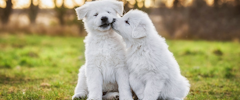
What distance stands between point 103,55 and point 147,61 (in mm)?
630

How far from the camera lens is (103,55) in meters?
3.42

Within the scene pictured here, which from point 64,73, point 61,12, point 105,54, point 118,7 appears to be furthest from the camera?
point 61,12

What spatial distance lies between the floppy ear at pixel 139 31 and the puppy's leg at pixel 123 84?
0.52m

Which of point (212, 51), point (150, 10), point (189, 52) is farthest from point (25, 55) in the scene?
point (150, 10)

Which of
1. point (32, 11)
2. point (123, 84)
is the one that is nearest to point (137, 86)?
point (123, 84)

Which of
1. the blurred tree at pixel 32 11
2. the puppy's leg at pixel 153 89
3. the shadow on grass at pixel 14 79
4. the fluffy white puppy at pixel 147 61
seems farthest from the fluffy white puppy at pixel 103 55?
the blurred tree at pixel 32 11

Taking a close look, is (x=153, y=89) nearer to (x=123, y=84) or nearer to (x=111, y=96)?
(x=123, y=84)

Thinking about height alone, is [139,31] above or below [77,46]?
above

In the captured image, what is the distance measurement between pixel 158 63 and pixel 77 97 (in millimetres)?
1335

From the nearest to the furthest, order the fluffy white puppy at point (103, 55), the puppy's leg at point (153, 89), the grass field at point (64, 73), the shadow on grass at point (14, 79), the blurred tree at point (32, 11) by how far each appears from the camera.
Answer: the puppy's leg at point (153, 89) < the fluffy white puppy at point (103, 55) < the grass field at point (64, 73) < the shadow on grass at point (14, 79) < the blurred tree at point (32, 11)

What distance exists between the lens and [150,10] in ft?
48.2

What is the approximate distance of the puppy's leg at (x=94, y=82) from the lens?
132 inches

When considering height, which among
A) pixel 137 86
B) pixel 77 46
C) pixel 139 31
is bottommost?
pixel 77 46

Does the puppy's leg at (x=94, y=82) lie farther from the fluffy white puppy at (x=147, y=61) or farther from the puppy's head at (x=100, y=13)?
the puppy's head at (x=100, y=13)
